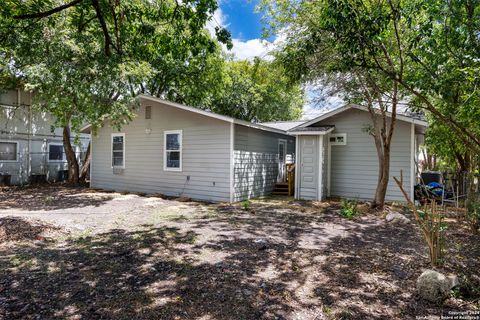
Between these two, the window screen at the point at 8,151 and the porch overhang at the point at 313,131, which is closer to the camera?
the porch overhang at the point at 313,131

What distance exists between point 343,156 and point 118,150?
8.79 meters

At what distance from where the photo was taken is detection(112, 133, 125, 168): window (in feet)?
40.6

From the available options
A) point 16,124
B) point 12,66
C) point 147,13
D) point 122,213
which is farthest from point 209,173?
point 16,124

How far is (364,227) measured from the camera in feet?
21.3

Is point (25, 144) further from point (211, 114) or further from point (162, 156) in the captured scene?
point (211, 114)

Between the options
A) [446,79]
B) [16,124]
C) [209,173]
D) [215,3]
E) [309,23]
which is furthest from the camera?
[16,124]

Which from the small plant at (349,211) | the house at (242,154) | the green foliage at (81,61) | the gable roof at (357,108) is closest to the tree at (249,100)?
the house at (242,154)

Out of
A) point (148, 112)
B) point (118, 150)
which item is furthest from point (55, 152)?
point (148, 112)

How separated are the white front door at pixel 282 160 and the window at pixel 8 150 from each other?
503 inches

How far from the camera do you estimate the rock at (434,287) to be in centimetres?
Result: 316

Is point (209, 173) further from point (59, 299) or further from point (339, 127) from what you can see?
point (59, 299)

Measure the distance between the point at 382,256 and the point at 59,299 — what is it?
166 inches

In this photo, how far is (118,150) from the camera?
12.5m

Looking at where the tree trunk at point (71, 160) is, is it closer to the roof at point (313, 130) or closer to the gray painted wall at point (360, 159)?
the roof at point (313, 130)
